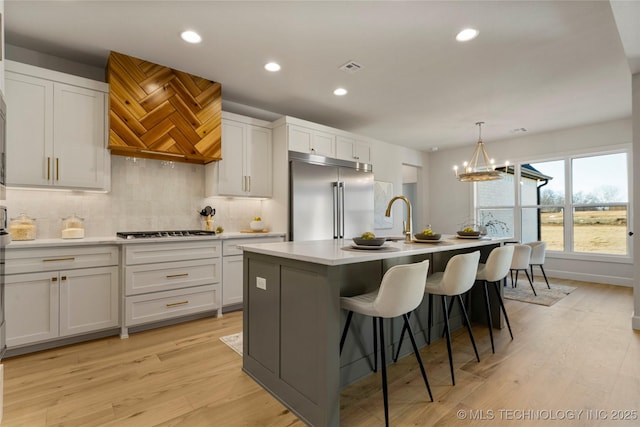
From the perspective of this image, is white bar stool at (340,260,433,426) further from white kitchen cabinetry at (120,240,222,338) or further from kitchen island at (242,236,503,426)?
white kitchen cabinetry at (120,240,222,338)

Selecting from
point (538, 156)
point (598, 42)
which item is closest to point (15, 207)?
point (598, 42)

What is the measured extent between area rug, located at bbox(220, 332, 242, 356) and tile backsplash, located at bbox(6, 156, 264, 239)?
5.10ft

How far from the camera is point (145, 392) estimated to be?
79.9 inches

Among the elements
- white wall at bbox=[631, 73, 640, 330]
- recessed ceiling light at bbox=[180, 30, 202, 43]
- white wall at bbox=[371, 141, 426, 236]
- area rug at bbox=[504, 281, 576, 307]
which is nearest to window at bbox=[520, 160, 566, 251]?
area rug at bbox=[504, 281, 576, 307]

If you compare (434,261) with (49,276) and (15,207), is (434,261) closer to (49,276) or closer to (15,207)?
(49,276)

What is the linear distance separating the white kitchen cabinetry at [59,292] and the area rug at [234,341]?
3.42ft

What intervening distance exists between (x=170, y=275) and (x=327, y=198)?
2.22m

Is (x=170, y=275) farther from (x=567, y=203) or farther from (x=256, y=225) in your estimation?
(x=567, y=203)

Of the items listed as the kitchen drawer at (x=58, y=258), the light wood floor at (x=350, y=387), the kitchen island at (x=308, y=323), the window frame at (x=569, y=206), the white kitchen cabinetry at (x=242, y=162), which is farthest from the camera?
the window frame at (x=569, y=206)

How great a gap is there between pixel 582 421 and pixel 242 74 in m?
3.85

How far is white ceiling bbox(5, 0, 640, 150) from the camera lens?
231 centimetres

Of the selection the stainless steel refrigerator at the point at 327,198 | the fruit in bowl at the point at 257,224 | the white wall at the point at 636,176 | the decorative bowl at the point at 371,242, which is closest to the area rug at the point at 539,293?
the white wall at the point at 636,176

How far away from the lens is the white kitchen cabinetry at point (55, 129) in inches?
103

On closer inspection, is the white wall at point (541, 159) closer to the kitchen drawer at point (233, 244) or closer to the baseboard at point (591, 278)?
the baseboard at point (591, 278)
